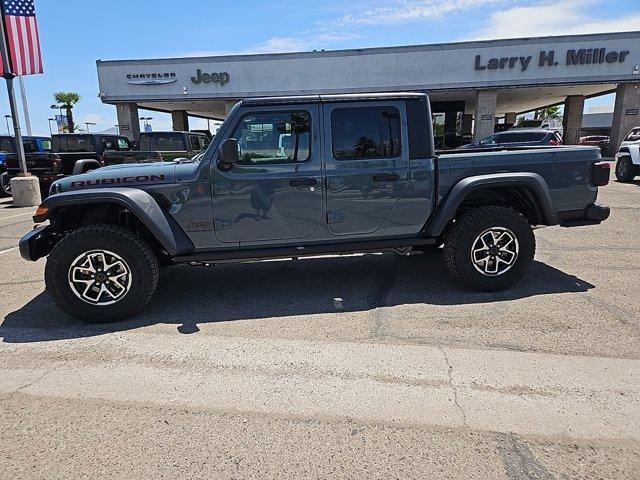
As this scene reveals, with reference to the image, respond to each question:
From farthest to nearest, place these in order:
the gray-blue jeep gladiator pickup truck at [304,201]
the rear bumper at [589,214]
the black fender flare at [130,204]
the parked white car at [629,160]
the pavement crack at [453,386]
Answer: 1. the parked white car at [629,160]
2. the rear bumper at [589,214]
3. the gray-blue jeep gladiator pickup truck at [304,201]
4. the black fender flare at [130,204]
5. the pavement crack at [453,386]

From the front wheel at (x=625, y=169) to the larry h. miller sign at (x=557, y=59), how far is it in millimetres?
12624

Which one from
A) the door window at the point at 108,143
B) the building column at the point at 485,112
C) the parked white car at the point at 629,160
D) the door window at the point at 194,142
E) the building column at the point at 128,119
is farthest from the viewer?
the building column at the point at 128,119

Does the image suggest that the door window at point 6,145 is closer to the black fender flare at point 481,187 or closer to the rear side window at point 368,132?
the rear side window at point 368,132

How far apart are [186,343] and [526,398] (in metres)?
2.52

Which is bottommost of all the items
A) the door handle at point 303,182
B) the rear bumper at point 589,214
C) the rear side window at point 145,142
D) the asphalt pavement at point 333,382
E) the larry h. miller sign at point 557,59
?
the asphalt pavement at point 333,382

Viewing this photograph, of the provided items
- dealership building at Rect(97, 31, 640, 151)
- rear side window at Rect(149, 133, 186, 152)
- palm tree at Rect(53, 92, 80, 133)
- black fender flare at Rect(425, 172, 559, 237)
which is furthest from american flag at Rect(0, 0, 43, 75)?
palm tree at Rect(53, 92, 80, 133)

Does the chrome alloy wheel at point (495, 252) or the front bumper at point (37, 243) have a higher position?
the front bumper at point (37, 243)

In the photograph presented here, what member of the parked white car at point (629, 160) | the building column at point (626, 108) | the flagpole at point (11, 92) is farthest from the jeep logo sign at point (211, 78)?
the building column at point (626, 108)

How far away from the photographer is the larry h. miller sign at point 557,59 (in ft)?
77.4

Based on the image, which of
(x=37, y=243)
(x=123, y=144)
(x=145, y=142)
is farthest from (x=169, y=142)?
(x=37, y=243)

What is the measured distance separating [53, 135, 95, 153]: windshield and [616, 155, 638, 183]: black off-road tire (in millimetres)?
16999

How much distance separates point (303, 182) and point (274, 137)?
1.68 feet

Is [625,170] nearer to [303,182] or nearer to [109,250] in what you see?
[303,182]

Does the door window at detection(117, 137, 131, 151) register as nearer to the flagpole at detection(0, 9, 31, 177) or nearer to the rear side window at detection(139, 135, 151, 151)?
the rear side window at detection(139, 135, 151, 151)
